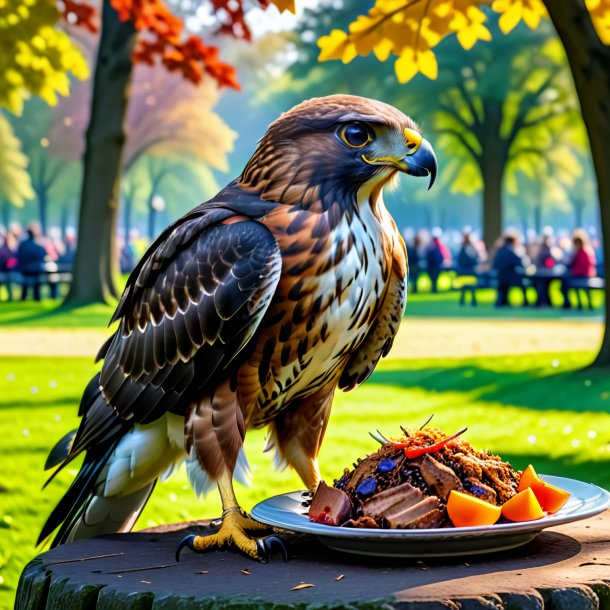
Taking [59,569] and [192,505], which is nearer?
[59,569]

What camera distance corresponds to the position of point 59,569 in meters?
2.89

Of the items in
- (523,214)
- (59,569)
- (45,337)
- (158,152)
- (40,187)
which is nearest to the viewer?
(59,569)

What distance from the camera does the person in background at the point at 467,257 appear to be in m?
27.8

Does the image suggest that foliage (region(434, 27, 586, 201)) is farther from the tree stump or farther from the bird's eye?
the tree stump

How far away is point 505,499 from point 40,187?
50561 mm

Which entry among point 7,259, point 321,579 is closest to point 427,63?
point 321,579

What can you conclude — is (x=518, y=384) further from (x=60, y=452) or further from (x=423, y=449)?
(x=423, y=449)

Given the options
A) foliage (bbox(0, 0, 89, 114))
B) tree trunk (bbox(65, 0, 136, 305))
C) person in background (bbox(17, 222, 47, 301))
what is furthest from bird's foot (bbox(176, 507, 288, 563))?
person in background (bbox(17, 222, 47, 301))

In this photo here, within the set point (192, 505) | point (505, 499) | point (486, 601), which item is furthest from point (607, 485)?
point (486, 601)

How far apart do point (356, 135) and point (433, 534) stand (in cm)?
124

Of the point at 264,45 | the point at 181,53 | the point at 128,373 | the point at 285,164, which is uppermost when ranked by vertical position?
the point at 264,45

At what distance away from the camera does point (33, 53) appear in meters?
16.5

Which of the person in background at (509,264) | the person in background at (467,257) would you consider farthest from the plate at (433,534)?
the person in background at (467,257)

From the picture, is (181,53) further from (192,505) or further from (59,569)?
(59,569)
